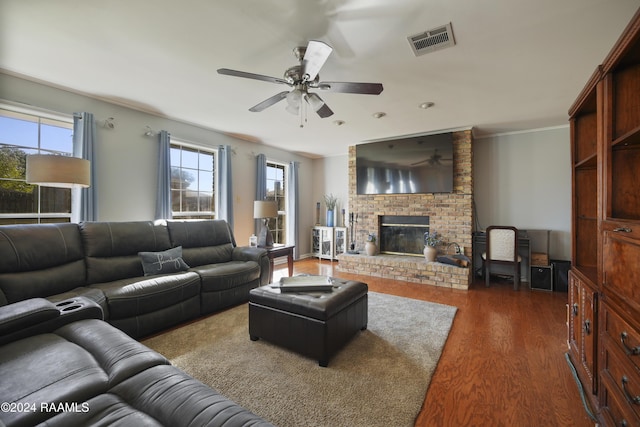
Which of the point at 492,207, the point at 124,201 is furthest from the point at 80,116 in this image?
the point at 492,207

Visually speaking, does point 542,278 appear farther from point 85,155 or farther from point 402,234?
point 85,155

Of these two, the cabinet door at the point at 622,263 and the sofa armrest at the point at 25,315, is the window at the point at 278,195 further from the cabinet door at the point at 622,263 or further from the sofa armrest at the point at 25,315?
the cabinet door at the point at 622,263

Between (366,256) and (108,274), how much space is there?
384cm

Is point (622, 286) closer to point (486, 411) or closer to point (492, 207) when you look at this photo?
point (486, 411)

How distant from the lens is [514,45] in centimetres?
213

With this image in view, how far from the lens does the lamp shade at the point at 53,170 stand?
2.28 m

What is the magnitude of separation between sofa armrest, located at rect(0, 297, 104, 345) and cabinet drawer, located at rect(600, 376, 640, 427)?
2847 millimetres

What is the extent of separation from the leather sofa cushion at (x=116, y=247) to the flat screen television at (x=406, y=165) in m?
3.71

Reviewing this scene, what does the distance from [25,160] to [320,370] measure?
Answer: 145 inches

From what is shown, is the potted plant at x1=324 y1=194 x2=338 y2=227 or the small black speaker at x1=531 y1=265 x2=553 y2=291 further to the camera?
the potted plant at x1=324 y1=194 x2=338 y2=227

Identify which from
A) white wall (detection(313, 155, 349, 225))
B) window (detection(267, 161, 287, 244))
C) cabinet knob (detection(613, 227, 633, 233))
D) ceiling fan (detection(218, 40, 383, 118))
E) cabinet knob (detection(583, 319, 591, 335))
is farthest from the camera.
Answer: white wall (detection(313, 155, 349, 225))

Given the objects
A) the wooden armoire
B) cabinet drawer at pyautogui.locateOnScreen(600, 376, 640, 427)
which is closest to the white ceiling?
the wooden armoire

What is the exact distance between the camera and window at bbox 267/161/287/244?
19.3ft

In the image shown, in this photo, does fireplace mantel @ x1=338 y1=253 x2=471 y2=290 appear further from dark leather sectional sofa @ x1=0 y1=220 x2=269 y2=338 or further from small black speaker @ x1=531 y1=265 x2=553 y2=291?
dark leather sectional sofa @ x1=0 y1=220 x2=269 y2=338
